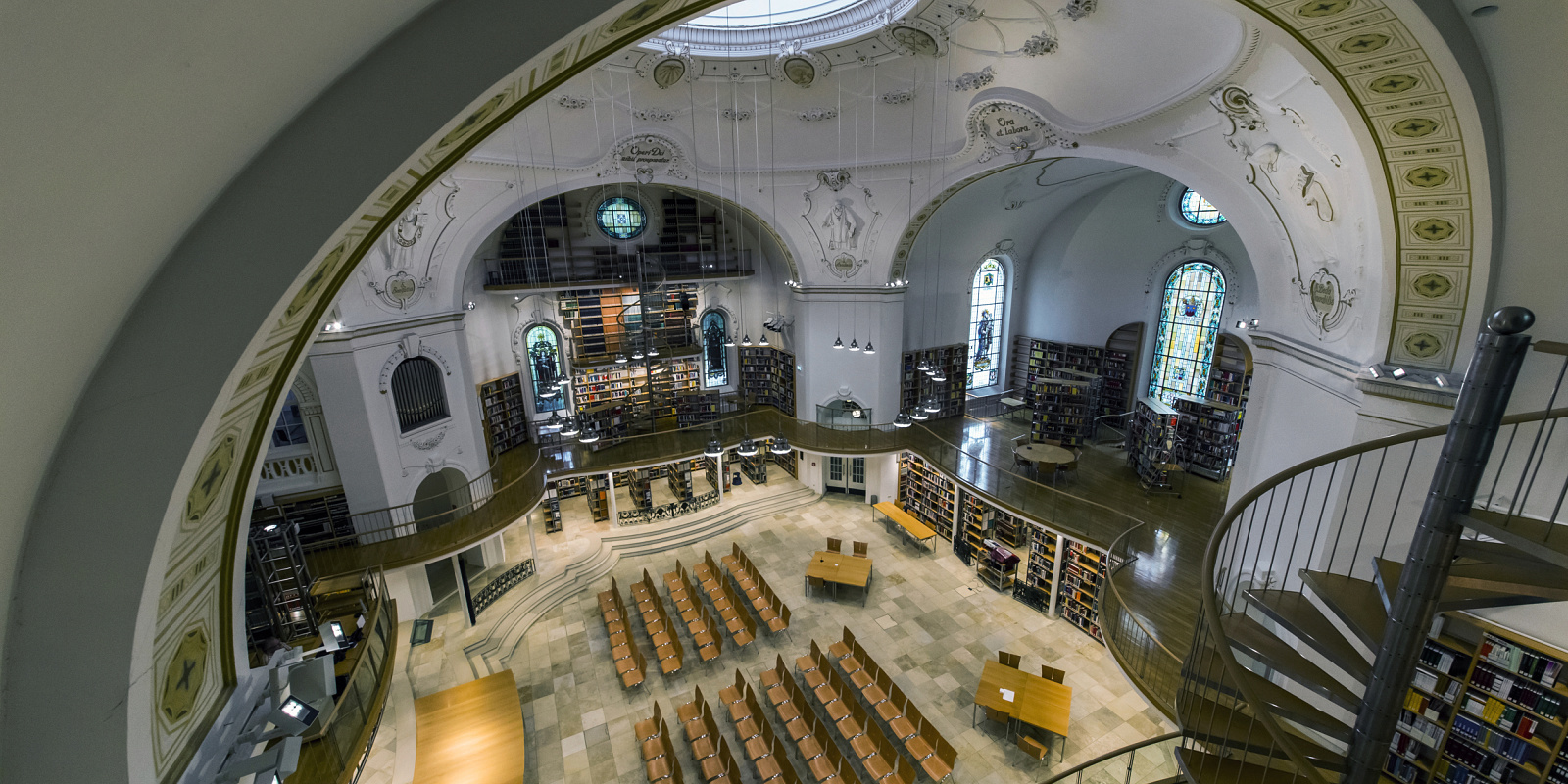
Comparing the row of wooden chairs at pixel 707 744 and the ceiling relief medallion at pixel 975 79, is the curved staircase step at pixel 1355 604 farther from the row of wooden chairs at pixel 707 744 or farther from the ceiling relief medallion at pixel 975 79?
the ceiling relief medallion at pixel 975 79

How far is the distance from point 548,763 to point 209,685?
6.75m

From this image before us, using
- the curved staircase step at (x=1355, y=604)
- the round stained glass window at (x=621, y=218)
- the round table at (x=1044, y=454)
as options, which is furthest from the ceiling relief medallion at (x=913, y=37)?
the round stained glass window at (x=621, y=218)

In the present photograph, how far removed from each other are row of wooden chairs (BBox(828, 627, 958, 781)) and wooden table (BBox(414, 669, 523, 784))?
475 centimetres

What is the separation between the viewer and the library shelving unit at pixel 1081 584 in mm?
9922

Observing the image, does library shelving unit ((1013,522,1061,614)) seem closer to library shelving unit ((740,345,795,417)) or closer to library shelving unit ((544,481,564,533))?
library shelving unit ((740,345,795,417))

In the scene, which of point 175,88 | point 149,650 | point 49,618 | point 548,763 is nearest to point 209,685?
point 149,650

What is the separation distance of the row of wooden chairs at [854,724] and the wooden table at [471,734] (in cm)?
415

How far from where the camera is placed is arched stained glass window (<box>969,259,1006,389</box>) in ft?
52.9

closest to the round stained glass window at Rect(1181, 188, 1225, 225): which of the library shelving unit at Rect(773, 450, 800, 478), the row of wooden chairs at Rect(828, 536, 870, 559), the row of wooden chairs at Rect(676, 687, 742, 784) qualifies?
the row of wooden chairs at Rect(828, 536, 870, 559)

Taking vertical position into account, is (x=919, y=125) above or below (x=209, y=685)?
above

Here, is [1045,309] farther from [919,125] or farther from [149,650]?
[149,650]

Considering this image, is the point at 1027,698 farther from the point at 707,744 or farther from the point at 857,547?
the point at 857,547

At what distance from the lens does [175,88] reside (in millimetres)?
1550

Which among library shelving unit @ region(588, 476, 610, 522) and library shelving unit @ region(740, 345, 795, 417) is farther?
library shelving unit @ region(740, 345, 795, 417)
